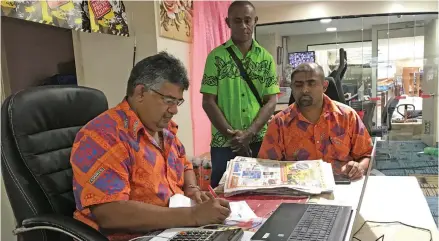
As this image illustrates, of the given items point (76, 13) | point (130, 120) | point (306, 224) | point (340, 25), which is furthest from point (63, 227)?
point (340, 25)

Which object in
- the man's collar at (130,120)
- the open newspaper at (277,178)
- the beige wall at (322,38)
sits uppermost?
the beige wall at (322,38)

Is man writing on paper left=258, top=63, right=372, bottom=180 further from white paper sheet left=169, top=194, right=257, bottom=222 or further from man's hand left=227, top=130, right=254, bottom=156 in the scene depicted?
white paper sheet left=169, top=194, right=257, bottom=222

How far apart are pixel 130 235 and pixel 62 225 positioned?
0.18 m

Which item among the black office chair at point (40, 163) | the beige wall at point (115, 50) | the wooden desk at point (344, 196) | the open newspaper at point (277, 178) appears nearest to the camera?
the black office chair at point (40, 163)

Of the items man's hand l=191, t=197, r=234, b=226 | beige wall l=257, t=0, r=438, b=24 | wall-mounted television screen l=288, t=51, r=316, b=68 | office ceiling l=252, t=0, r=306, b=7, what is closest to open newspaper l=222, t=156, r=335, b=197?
man's hand l=191, t=197, r=234, b=226

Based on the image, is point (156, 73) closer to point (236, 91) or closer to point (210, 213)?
point (210, 213)

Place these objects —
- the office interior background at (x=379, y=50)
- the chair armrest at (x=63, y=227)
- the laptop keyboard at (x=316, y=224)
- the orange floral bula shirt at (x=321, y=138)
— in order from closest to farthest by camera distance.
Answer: the laptop keyboard at (x=316, y=224), the chair armrest at (x=63, y=227), the orange floral bula shirt at (x=321, y=138), the office interior background at (x=379, y=50)

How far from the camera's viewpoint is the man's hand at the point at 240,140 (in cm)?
192

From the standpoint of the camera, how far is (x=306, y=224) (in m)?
0.91

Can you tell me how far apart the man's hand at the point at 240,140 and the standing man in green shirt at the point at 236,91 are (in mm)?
28

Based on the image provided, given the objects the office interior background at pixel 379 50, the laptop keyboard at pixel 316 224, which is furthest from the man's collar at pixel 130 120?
the office interior background at pixel 379 50

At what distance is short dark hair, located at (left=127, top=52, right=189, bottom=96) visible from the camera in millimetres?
1130

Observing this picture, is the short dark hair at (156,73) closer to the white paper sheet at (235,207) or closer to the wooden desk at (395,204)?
the white paper sheet at (235,207)

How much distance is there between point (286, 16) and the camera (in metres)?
5.48
